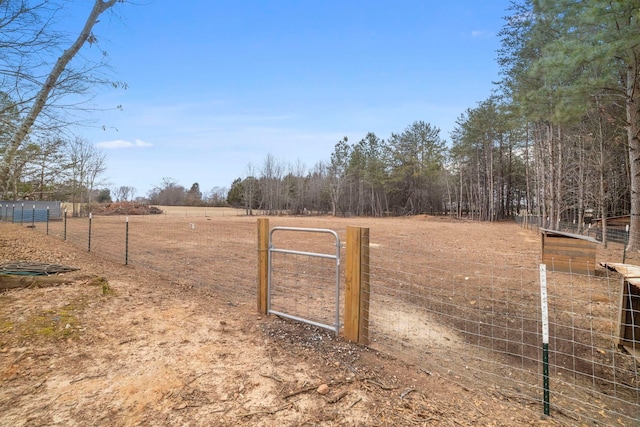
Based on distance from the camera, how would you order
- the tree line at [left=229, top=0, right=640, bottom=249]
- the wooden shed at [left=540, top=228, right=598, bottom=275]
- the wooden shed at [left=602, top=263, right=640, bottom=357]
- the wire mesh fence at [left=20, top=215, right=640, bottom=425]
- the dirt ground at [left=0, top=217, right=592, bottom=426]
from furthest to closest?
the tree line at [left=229, top=0, right=640, bottom=249] < the wooden shed at [left=540, top=228, right=598, bottom=275] < the wooden shed at [left=602, top=263, right=640, bottom=357] < the wire mesh fence at [left=20, top=215, right=640, bottom=425] < the dirt ground at [left=0, top=217, right=592, bottom=426]

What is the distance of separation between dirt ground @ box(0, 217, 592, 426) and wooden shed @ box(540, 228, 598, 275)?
A: 550cm

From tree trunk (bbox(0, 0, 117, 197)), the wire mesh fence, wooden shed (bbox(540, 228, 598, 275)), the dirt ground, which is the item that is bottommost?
the wire mesh fence

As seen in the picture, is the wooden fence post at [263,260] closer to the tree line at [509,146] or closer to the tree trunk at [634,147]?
the tree line at [509,146]

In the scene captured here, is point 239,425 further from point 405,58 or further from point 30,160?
point 405,58

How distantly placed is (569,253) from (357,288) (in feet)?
20.0

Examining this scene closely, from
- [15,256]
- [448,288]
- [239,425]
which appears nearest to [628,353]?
[448,288]

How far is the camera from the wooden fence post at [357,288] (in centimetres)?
284

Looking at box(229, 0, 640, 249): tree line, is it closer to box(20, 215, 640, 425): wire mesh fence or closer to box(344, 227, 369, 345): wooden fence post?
box(20, 215, 640, 425): wire mesh fence

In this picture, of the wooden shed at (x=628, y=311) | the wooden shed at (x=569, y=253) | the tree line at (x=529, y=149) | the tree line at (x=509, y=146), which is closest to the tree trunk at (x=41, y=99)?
the tree line at (x=509, y=146)

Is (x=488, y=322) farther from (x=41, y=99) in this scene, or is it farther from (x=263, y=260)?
(x=41, y=99)

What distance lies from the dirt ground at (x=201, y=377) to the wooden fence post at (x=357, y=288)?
0.46 feet

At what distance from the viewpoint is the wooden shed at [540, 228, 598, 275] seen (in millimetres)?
6363

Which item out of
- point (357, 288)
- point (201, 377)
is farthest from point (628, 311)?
point (201, 377)

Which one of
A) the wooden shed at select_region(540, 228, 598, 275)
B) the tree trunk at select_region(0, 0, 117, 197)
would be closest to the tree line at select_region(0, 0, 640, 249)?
the tree trunk at select_region(0, 0, 117, 197)
